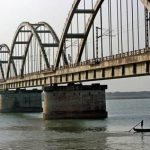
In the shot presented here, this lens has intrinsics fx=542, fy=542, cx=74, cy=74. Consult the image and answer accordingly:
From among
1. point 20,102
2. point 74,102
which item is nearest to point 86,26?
point 74,102

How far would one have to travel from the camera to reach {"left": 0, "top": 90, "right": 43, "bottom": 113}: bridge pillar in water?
149 metres

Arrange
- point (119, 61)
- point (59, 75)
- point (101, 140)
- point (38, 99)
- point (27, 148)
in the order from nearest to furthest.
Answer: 1. point (27, 148)
2. point (101, 140)
3. point (119, 61)
4. point (59, 75)
5. point (38, 99)

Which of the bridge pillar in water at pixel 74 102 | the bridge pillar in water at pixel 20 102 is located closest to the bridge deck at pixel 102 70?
the bridge pillar in water at pixel 74 102

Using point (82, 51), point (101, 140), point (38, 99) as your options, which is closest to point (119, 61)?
point (101, 140)

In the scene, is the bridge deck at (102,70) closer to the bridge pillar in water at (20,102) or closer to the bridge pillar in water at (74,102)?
the bridge pillar in water at (74,102)

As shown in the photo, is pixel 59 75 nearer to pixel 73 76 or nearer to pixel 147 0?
pixel 73 76

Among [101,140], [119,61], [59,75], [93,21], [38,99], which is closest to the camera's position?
[101,140]

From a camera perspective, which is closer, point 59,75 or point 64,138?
point 64,138

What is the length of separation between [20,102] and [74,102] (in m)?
53.1

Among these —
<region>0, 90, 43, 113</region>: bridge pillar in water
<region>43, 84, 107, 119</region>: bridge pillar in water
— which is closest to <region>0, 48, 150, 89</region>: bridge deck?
<region>43, 84, 107, 119</region>: bridge pillar in water

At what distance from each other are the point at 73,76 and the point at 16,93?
64.1 meters

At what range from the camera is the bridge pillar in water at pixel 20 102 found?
5860 inches

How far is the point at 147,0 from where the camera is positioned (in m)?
55.7

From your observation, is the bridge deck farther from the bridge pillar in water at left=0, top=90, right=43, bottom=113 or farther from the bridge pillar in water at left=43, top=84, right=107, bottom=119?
the bridge pillar in water at left=0, top=90, right=43, bottom=113
